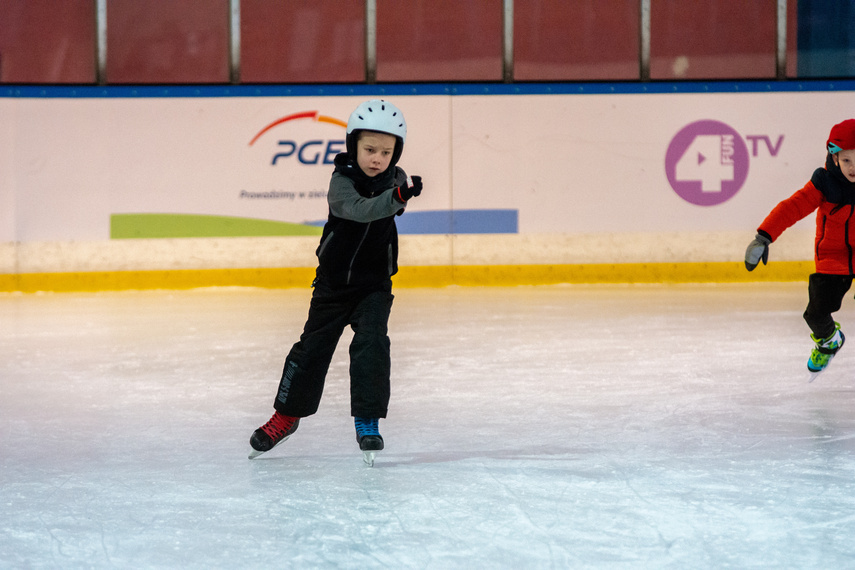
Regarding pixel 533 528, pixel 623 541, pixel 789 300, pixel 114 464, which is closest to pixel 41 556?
pixel 114 464

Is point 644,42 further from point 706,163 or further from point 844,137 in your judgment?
point 844,137

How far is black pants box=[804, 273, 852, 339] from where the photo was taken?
4051 millimetres

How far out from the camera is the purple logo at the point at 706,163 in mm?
8719

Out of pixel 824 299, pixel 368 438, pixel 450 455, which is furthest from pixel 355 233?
pixel 824 299

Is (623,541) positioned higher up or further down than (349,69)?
further down

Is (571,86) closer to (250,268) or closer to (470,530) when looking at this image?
(250,268)

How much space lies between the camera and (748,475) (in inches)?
106

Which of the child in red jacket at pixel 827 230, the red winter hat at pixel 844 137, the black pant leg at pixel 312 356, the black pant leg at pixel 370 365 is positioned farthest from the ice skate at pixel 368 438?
the red winter hat at pixel 844 137

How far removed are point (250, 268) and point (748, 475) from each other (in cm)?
625

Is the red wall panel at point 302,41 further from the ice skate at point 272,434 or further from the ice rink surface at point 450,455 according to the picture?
the ice skate at point 272,434

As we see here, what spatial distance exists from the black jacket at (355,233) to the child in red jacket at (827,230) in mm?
1406

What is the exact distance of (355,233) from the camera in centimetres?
288

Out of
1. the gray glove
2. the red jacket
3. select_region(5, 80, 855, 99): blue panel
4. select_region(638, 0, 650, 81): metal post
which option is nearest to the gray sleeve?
the gray glove

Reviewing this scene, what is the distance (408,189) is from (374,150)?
0.87 ft
